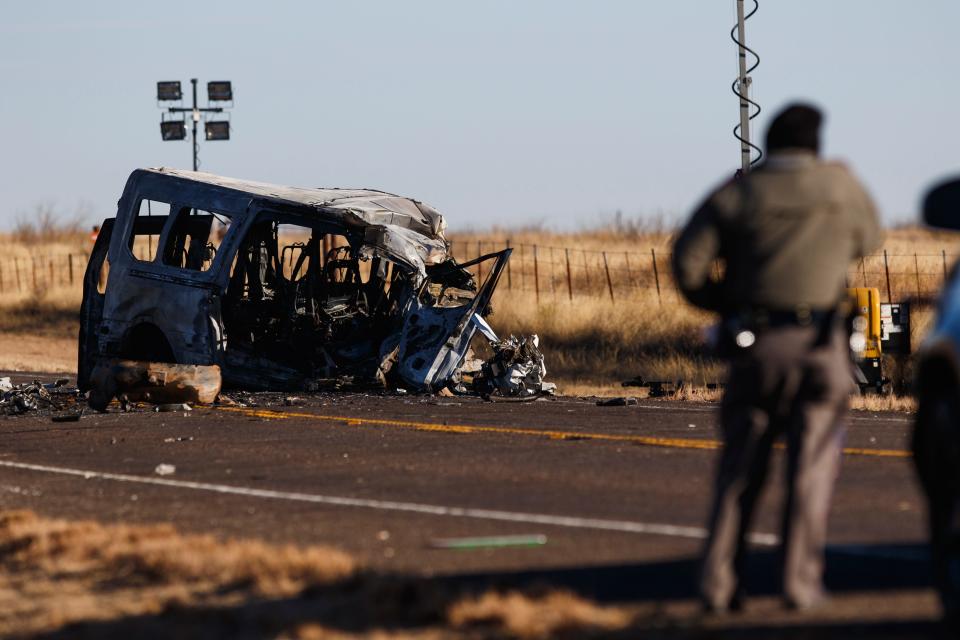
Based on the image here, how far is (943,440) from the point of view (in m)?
5.85

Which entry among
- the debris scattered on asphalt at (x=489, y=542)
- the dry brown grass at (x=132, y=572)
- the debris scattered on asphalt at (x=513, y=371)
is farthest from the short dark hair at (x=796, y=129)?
the debris scattered on asphalt at (x=513, y=371)

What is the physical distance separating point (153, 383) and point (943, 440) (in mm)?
13231

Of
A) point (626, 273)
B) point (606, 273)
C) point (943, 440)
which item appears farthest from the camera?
point (626, 273)

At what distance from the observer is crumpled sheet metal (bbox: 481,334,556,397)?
1947 cm

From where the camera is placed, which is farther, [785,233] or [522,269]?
[522,269]

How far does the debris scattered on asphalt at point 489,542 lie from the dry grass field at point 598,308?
6403 millimetres

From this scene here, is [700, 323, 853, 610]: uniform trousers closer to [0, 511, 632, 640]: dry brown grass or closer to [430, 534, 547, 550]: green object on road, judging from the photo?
[0, 511, 632, 640]: dry brown grass

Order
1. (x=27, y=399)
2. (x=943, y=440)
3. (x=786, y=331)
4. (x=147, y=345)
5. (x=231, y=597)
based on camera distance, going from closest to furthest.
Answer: (x=943, y=440) → (x=786, y=331) → (x=231, y=597) → (x=27, y=399) → (x=147, y=345)

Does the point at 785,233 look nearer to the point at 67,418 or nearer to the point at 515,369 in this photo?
the point at 67,418

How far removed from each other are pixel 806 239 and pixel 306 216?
13.1 m

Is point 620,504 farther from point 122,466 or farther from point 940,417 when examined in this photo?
point 122,466

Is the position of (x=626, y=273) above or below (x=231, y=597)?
above

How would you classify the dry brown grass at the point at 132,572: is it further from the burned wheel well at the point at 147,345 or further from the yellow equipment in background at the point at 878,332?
the yellow equipment in background at the point at 878,332

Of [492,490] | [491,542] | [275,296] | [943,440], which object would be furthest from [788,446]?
[275,296]
